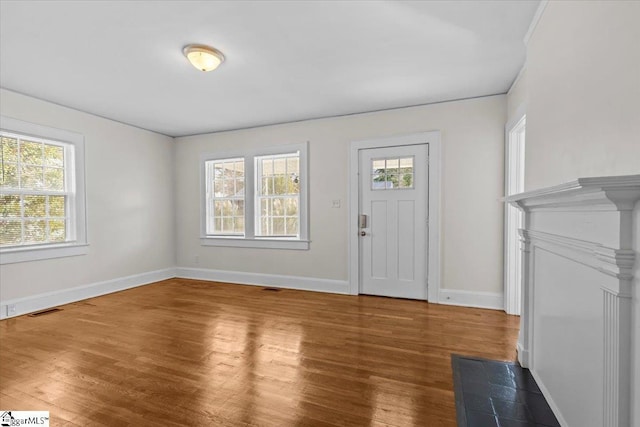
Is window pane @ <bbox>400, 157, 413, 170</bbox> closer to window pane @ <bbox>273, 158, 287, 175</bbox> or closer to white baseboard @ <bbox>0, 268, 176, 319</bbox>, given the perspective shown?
window pane @ <bbox>273, 158, 287, 175</bbox>

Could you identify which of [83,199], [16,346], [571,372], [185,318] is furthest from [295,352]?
[83,199]

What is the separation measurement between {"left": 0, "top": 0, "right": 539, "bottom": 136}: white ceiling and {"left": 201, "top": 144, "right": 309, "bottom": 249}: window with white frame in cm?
107

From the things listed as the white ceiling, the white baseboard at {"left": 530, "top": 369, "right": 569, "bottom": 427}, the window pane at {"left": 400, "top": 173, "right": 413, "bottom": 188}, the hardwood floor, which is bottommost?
the hardwood floor

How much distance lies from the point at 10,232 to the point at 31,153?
974mm

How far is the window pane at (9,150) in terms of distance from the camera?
360 centimetres

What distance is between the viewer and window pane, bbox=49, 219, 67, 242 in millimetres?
4051

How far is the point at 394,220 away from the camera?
14.0 ft

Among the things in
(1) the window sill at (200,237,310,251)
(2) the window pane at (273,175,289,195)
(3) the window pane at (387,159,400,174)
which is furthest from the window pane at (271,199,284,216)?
(3) the window pane at (387,159,400,174)

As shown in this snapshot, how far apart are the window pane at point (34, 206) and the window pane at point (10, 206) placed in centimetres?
8

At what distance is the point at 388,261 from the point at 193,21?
3.42 m

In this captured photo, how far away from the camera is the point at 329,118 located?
4.61 m

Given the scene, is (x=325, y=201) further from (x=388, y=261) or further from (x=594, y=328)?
(x=594, y=328)

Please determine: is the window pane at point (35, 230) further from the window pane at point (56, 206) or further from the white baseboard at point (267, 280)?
the white baseboard at point (267, 280)

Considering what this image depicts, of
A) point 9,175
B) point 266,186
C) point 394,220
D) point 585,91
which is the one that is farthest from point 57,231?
point 585,91
